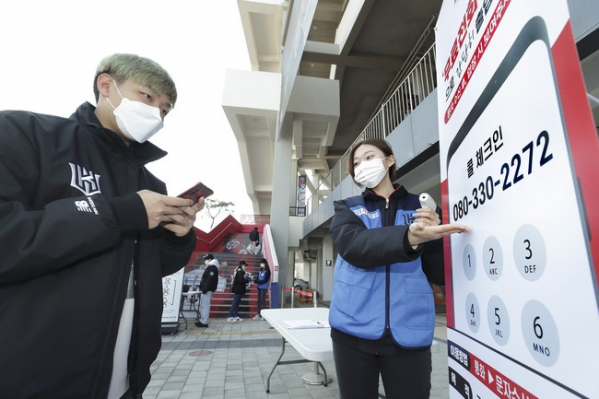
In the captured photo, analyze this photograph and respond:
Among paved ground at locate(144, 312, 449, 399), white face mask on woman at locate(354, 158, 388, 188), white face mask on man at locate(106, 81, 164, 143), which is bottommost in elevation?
paved ground at locate(144, 312, 449, 399)

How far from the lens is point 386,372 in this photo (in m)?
1.18

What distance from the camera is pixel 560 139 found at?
0.45 m

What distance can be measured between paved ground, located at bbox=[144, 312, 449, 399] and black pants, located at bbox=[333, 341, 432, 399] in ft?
6.69

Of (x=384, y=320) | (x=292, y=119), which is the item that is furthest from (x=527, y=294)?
(x=292, y=119)

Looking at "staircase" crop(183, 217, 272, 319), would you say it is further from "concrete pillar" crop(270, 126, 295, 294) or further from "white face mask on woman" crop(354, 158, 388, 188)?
"white face mask on woman" crop(354, 158, 388, 188)

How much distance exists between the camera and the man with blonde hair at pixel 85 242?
0.71 meters

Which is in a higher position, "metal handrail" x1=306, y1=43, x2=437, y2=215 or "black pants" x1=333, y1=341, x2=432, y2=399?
"metal handrail" x1=306, y1=43, x2=437, y2=215

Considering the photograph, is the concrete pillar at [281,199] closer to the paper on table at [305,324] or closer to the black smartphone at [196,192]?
the paper on table at [305,324]

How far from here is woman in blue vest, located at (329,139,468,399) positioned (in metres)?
1.13

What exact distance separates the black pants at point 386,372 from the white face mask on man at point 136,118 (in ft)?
3.99

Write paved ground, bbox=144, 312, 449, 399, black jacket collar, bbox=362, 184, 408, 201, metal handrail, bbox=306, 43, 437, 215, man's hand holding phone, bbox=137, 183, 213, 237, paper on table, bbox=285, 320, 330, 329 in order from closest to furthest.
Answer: man's hand holding phone, bbox=137, 183, 213, 237 < black jacket collar, bbox=362, 184, 408, 201 < paper on table, bbox=285, 320, 330, 329 < paved ground, bbox=144, 312, 449, 399 < metal handrail, bbox=306, 43, 437, 215

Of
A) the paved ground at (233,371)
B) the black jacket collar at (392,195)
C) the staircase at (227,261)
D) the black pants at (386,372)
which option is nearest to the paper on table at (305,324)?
the paved ground at (233,371)

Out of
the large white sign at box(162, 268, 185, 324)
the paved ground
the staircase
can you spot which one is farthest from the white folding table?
the staircase

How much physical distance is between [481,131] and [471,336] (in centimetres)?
55
